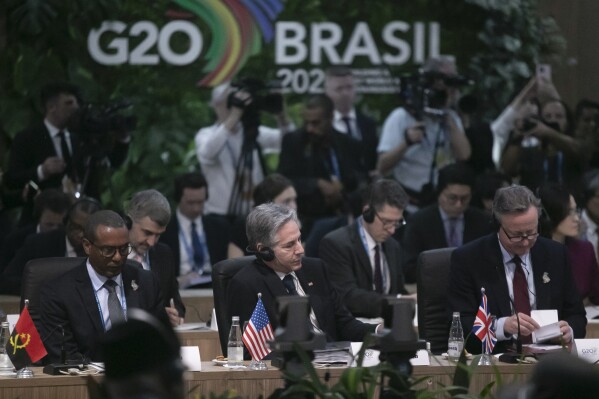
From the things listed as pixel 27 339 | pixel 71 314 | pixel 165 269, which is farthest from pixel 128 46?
pixel 27 339

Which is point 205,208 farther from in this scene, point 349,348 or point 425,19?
point 349,348

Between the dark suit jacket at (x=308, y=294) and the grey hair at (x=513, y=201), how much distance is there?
2.47ft

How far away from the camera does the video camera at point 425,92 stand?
9.23m

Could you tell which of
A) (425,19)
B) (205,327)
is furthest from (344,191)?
(205,327)

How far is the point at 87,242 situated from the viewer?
18.3 ft

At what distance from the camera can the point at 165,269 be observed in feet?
22.2

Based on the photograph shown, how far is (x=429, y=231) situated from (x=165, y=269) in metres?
2.09

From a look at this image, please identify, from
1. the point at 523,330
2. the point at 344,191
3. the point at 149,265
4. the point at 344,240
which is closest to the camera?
the point at 523,330

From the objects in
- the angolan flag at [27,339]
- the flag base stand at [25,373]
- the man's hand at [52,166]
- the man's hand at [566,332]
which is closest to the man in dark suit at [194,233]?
the man's hand at [52,166]

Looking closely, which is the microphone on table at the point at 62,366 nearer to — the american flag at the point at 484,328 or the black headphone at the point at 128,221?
the black headphone at the point at 128,221

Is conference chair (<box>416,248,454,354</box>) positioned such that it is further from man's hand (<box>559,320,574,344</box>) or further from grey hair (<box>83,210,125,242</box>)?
grey hair (<box>83,210,125,242</box>)

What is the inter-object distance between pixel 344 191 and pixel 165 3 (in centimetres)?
205

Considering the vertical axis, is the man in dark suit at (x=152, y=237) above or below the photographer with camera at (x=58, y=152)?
below

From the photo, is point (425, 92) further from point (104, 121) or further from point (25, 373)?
point (25, 373)
